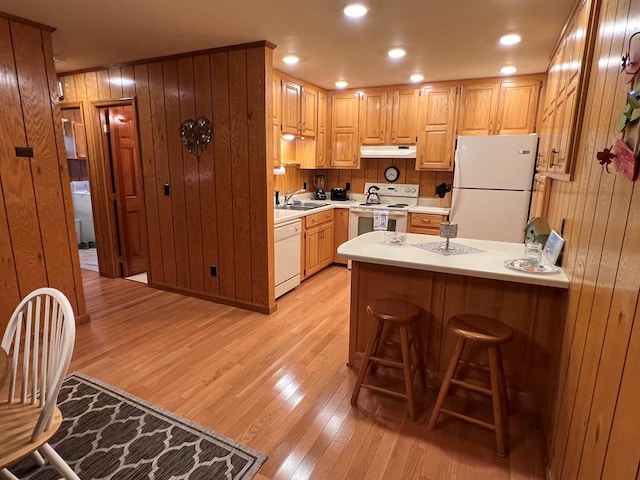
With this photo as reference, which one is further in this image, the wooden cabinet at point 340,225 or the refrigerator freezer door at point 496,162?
the wooden cabinet at point 340,225

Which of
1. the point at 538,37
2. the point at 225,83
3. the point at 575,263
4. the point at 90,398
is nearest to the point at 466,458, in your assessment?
the point at 575,263

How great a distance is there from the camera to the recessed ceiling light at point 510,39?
2.76 meters

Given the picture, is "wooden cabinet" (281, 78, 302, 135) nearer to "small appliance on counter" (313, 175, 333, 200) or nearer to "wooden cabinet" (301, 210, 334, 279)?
"wooden cabinet" (301, 210, 334, 279)

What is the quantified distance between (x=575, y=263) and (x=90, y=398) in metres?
2.71

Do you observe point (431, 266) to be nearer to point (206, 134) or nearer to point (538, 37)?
point (538, 37)

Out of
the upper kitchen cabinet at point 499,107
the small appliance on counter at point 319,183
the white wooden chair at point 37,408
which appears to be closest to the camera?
the white wooden chair at point 37,408

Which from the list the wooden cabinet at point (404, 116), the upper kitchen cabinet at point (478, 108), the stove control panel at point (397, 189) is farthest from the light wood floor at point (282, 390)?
the upper kitchen cabinet at point (478, 108)

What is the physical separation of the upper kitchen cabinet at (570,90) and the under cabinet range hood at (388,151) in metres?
2.03

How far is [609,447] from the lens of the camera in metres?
0.98

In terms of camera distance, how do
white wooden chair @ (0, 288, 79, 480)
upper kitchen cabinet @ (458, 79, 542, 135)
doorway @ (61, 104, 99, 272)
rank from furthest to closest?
doorway @ (61, 104, 99, 272) → upper kitchen cabinet @ (458, 79, 542, 135) → white wooden chair @ (0, 288, 79, 480)

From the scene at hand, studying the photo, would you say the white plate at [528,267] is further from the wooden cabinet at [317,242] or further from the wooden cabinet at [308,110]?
the wooden cabinet at [308,110]

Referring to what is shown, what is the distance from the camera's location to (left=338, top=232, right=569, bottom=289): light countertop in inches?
71.8

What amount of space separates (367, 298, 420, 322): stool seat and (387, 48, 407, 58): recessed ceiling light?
2.19 m

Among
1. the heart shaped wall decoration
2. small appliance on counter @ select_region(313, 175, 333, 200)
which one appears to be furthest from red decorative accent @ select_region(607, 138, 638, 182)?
small appliance on counter @ select_region(313, 175, 333, 200)
